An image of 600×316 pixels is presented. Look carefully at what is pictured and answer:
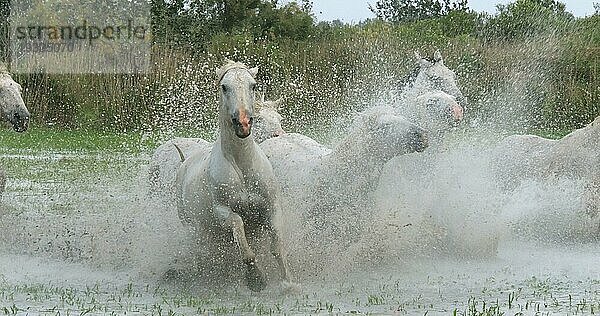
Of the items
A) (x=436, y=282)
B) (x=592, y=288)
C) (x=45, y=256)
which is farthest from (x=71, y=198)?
(x=592, y=288)

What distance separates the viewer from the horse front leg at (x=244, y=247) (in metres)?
8.05

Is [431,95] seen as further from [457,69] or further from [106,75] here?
[106,75]

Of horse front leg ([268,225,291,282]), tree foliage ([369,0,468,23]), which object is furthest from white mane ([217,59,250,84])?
tree foliage ([369,0,468,23])

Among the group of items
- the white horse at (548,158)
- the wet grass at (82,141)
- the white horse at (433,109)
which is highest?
the white horse at (433,109)

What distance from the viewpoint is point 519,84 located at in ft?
78.0

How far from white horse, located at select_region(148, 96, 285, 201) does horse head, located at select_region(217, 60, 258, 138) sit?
2.63 metres

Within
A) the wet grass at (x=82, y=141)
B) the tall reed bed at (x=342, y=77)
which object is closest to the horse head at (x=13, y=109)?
the wet grass at (x=82, y=141)

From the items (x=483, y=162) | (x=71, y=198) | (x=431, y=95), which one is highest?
(x=431, y=95)

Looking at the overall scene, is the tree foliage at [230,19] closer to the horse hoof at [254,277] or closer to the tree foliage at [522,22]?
the tree foliage at [522,22]

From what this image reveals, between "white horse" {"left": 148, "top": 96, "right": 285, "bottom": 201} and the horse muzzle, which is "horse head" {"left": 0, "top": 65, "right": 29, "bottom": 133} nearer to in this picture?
"white horse" {"left": 148, "top": 96, "right": 285, "bottom": 201}

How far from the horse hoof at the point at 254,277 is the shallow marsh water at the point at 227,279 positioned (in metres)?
0.07

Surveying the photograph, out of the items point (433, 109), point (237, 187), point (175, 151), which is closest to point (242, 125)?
point (237, 187)

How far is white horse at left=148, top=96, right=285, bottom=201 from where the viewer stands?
35.6ft

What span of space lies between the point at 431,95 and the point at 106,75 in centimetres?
1669
